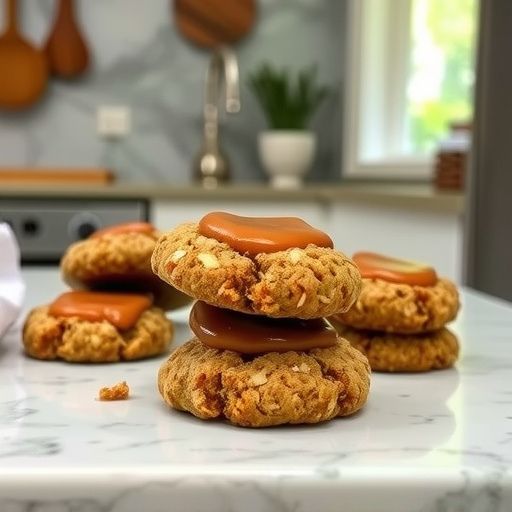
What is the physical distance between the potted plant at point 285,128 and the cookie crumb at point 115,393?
9.61 feet

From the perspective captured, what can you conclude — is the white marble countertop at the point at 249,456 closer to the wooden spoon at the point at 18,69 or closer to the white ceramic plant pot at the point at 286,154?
the white ceramic plant pot at the point at 286,154

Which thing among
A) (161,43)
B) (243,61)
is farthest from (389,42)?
(161,43)

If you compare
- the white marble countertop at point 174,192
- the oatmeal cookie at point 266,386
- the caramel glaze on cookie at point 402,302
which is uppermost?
the caramel glaze on cookie at point 402,302

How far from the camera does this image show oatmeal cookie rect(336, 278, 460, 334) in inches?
26.8

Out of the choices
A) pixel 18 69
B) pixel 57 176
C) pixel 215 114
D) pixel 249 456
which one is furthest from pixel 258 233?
pixel 18 69

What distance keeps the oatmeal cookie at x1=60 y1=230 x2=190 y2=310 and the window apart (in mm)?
2560

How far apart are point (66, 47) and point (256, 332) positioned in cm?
325

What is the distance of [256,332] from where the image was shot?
0.55 meters

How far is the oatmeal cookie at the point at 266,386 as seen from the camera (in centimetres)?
51

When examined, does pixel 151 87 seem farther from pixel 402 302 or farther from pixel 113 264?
pixel 402 302

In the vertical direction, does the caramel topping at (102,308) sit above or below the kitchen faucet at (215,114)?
below

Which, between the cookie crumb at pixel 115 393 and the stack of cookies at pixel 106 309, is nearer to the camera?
the cookie crumb at pixel 115 393

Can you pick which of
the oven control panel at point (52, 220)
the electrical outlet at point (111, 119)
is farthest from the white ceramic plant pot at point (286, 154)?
the oven control panel at point (52, 220)

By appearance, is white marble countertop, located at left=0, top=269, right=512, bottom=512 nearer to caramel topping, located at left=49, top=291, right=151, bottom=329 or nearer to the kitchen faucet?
caramel topping, located at left=49, top=291, right=151, bottom=329
